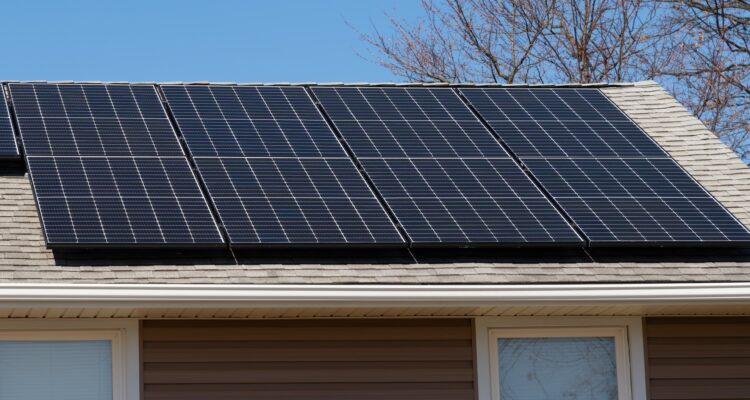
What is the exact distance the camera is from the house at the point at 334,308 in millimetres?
9914

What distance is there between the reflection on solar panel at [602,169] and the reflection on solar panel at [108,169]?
11.1 ft

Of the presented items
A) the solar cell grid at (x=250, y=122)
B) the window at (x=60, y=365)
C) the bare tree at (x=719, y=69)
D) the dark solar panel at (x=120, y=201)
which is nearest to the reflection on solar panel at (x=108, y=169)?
the dark solar panel at (x=120, y=201)

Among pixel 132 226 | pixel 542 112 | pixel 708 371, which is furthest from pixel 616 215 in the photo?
pixel 132 226

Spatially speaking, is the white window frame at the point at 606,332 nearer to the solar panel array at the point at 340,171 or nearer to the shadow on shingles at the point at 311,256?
the shadow on shingles at the point at 311,256

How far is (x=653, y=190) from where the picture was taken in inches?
477

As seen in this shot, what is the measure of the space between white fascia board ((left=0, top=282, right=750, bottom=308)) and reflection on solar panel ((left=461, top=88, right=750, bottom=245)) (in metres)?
0.77

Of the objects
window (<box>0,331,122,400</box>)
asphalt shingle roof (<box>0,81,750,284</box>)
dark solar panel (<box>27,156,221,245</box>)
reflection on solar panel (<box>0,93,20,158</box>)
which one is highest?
reflection on solar panel (<box>0,93,20,158</box>)

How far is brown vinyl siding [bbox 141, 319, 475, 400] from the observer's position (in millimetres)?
10133

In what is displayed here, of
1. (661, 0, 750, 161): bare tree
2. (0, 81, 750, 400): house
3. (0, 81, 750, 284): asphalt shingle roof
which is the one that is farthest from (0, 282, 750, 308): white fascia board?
(661, 0, 750, 161): bare tree

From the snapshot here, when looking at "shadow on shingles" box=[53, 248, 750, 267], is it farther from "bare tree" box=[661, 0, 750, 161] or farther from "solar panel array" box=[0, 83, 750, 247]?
"bare tree" box=[661, 0, 750, 161]

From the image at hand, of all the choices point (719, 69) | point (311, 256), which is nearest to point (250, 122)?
point (311, 256)

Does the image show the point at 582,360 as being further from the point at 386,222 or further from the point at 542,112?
the point at 542,112

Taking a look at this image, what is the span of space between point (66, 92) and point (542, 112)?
5.07 m

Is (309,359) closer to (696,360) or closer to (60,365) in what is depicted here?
(60,365)
